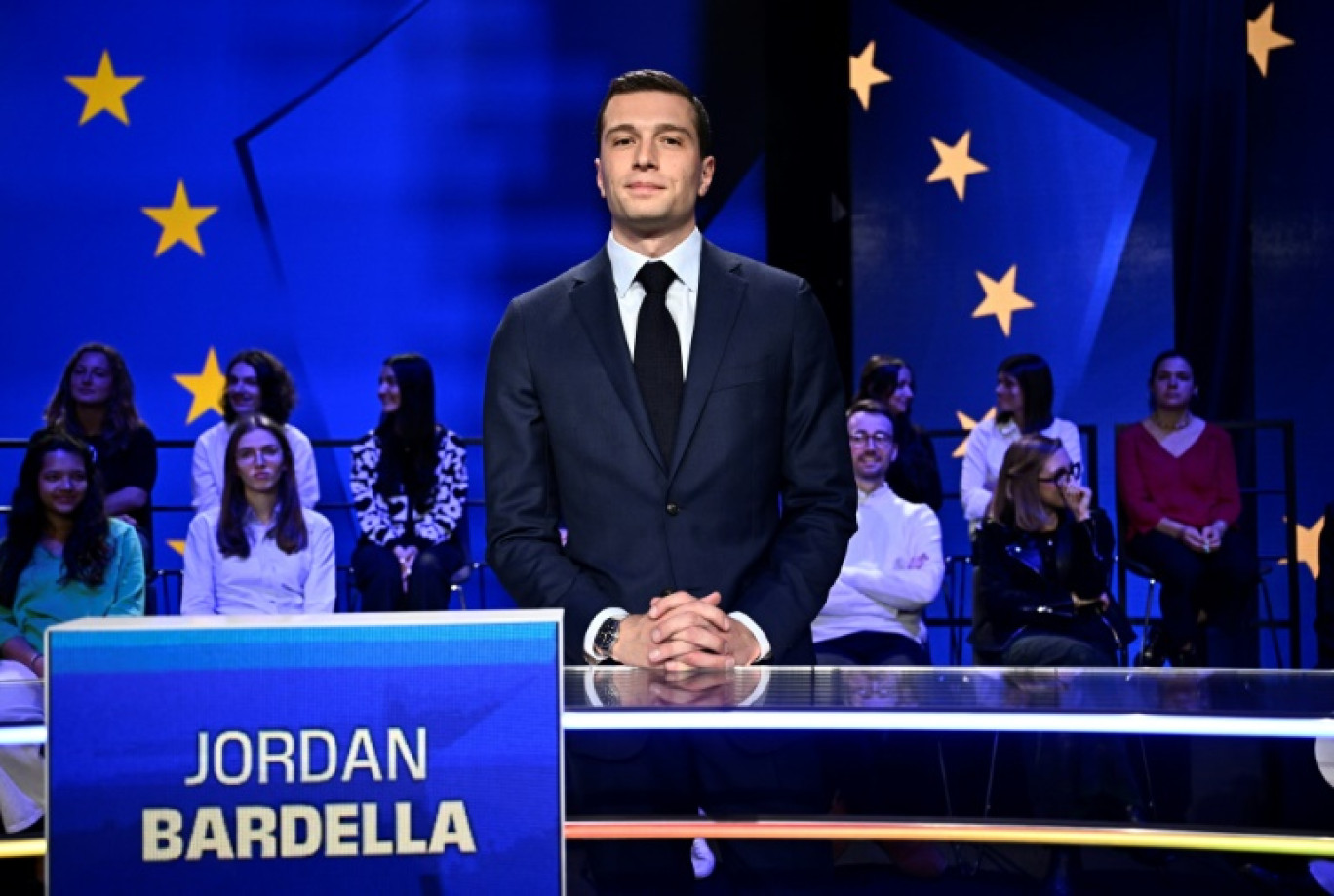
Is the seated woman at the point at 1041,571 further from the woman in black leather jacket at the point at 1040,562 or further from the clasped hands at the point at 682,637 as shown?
the clasped hands at the point at 682,637

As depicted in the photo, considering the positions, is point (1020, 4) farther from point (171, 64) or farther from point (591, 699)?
point (591, 699)

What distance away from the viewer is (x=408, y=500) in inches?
229

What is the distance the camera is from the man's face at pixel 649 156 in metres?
1.90

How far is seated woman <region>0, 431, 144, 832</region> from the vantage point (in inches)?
189

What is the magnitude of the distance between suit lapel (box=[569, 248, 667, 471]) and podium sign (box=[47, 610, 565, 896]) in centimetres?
76

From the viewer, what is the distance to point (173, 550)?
7.24 meters

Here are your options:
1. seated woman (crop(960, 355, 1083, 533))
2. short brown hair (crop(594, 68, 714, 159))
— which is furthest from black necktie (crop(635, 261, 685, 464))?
seated woman (crop(960, 355, 1083, 533))

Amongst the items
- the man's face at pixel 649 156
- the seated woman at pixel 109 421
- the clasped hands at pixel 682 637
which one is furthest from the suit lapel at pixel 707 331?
the seated woman at pixel 109 421

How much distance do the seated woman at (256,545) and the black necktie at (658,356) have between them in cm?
347

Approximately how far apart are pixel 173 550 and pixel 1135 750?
494cm

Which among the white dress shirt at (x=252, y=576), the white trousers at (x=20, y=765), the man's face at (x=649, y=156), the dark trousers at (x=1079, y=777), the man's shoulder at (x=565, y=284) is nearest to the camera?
the white trousers at (x=20, y=765)

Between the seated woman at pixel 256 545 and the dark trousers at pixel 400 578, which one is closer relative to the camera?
the seated woman at pixel 256 545

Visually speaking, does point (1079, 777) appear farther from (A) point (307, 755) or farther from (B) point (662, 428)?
(A) point (307, 755)

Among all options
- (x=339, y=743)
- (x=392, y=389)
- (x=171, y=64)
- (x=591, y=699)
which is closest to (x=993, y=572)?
(x=392, y=389)
